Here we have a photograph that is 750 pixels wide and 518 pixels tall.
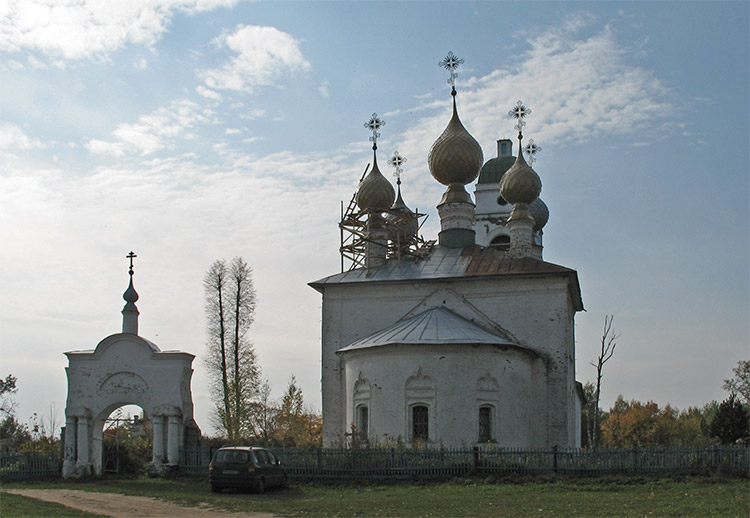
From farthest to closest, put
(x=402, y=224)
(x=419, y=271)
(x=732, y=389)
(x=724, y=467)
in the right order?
(x=732, y=389) < (x=402, y=224) < (x=419, y=271) < (x=724, y=467)

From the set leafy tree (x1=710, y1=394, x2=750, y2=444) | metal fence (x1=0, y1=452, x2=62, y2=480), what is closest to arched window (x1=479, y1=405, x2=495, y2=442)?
metal fence (x1=0, y1=452, x2=62, y2=480)

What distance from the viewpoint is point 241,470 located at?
15602 millimetres

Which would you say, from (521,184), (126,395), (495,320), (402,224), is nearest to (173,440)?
(126,395)

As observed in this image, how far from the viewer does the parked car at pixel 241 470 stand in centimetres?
1555

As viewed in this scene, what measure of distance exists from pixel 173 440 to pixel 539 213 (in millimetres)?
22869

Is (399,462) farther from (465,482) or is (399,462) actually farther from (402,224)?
(402,224)

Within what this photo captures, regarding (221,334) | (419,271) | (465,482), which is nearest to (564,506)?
(465,482)

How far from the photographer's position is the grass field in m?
12.5

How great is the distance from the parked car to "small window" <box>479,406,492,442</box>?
281 inches

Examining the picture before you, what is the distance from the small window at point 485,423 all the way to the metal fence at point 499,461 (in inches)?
148

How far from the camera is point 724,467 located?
1585 cm

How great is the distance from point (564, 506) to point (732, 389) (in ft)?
115

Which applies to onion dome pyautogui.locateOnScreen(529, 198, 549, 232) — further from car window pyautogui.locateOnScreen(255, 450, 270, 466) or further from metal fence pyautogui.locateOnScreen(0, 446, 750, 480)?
car window pyautogui.locateOnScreen(255, 450, 270, 466)

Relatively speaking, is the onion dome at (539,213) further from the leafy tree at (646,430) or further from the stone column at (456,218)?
the leafy tree at (646,430)
